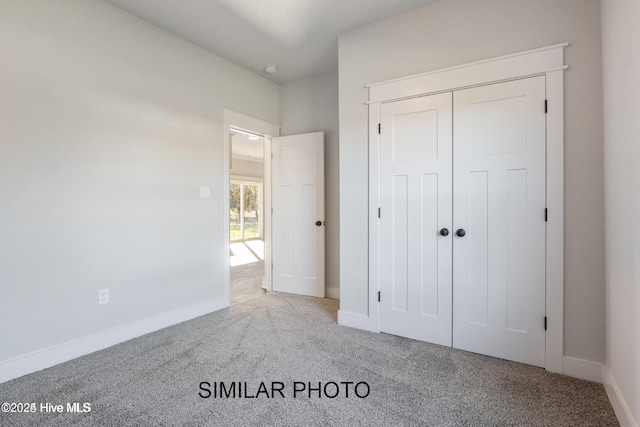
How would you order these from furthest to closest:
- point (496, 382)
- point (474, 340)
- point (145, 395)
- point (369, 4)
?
1. point (369, 4)
2. point (474, 340)
3. point (496, 382)
4. point (145, 395)

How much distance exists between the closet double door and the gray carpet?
0.24 metres

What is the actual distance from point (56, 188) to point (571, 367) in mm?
3712

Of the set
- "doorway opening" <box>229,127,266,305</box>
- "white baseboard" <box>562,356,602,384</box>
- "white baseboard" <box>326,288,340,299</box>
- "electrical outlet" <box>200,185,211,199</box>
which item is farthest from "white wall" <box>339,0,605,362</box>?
"doorway opening" <box>229,127,266,305</box>

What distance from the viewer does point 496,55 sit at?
220 centimetres

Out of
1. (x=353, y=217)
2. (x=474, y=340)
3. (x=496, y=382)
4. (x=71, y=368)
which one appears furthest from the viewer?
(x=353, y=217)

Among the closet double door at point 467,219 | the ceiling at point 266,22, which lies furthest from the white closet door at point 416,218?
the ceiling at point 266,22

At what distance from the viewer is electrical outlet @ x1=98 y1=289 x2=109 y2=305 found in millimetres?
2387

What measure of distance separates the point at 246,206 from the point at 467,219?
29.0 feet

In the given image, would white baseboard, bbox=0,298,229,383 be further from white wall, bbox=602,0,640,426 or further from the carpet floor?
white wall, bbox=602,0,640,426

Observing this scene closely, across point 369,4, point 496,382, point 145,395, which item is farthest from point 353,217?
point 145,395

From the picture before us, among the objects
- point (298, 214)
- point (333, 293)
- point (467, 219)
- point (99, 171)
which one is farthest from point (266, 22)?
point (333, 293)

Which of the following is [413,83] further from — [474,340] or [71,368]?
[71,368]

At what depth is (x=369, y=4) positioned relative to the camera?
8.05 feet

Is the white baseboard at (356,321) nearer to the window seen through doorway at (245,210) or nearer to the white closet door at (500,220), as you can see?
the white closet door at (500,220)
